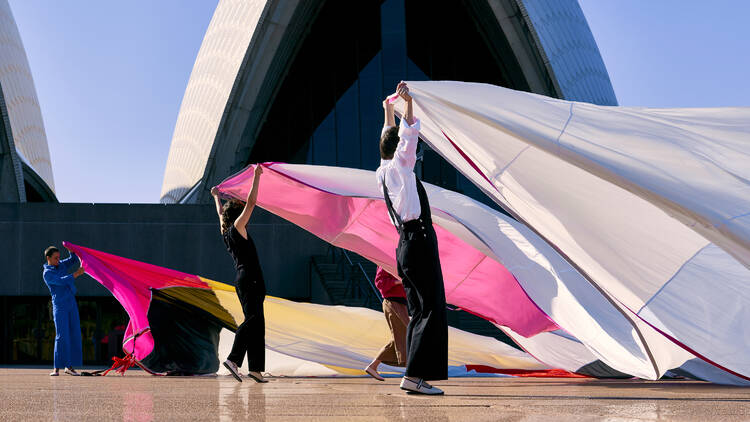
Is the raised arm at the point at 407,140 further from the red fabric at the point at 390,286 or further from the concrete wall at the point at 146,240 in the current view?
the concrete wall at the point at 146,240

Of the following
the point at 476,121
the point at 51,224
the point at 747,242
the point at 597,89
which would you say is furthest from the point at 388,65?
the point at 747,242

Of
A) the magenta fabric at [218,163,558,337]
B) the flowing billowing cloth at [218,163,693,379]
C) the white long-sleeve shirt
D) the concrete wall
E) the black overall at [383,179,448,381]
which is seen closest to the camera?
the black overall at [383,179,448,381]

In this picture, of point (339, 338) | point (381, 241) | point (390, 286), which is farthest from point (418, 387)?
point (339, 338)

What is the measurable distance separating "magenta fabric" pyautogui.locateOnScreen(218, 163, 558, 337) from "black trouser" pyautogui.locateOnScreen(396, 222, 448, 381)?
313 centimetres

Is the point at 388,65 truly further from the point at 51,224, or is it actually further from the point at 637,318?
the point at 637,318

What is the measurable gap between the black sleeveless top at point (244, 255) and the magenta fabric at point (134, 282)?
3055 mm

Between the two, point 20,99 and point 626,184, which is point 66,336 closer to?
point 626,184

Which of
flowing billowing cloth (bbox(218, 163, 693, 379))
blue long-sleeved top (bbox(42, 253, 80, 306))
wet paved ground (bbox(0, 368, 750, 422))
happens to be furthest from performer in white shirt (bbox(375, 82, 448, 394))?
blue long-sleeved top (bbox(42, 253, 80, 306))

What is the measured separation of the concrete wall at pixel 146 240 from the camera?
19.4m

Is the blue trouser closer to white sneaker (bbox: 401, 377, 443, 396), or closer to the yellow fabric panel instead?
the yellow fabric panel

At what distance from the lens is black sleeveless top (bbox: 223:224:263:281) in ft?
21.8

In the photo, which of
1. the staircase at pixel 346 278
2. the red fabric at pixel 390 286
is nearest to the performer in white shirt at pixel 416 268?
the red fabric at pixel 390 286

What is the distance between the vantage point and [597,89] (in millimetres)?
29422

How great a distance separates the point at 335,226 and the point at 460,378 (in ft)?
6.74
